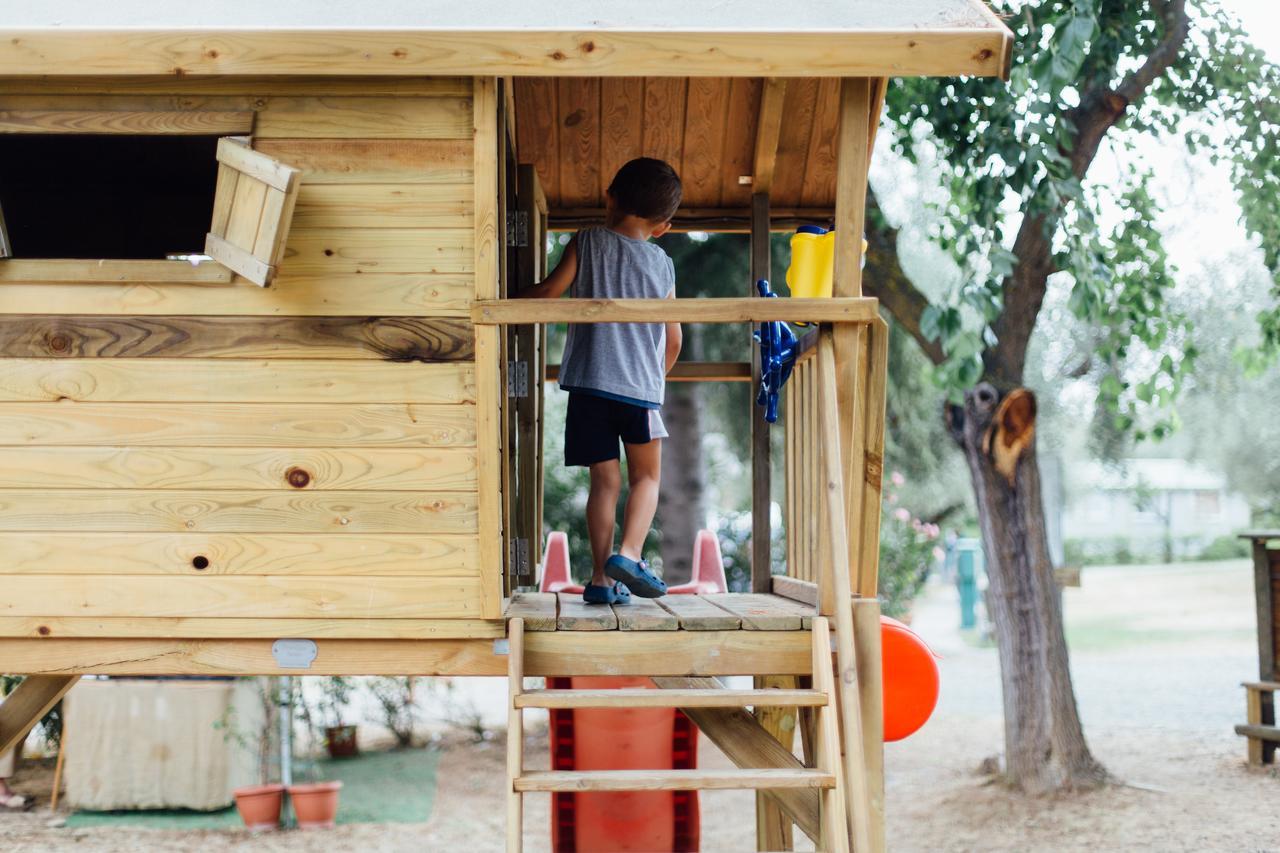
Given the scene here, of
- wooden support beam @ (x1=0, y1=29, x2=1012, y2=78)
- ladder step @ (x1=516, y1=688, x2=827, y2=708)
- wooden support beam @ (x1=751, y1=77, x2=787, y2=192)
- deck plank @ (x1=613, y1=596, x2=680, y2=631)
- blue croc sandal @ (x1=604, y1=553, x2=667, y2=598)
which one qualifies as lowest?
ladder step @ (x1=516, y1=688, x2=827, y2=708)

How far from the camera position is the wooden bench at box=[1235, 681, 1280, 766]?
943cm

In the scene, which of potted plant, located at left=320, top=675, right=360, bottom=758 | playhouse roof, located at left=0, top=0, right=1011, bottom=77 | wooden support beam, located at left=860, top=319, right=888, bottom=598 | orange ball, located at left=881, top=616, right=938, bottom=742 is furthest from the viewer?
potted plant, located at left=320, top=675, right=360, bottom=758

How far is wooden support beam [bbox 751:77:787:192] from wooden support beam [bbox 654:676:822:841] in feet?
7.41

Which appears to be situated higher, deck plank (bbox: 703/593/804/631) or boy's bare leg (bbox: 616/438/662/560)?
boy's bare leg (bbox: 616/438/662/560)

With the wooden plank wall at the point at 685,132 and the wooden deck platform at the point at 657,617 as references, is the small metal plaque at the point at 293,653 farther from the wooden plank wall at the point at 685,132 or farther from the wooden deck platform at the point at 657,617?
the wooden plank wall at the point at 685,132

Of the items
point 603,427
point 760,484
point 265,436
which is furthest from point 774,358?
point 265,436

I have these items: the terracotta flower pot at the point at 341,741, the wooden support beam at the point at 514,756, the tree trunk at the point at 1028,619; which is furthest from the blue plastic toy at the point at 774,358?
the terracotta flower pot at the point at 341,741

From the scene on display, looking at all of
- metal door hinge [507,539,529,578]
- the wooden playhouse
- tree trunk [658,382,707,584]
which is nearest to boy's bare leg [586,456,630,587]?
the wooden playhouse

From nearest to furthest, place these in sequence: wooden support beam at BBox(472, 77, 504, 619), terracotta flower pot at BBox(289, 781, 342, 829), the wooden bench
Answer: wooden support beam at BBox(472, 77, 504, 619)
terracotta flower pot at BBox(289, 781, 342, 829)
the wooden bench

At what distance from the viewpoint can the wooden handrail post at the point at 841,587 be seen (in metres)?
3.66

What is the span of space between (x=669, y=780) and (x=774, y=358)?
6.07 ft

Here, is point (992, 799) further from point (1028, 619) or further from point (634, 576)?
point (634, 576)

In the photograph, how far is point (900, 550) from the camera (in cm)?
1294

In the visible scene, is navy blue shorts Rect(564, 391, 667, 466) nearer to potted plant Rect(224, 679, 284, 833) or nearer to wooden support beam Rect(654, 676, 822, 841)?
wooden support beam Rect(654, 676, 822, 841)
